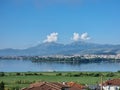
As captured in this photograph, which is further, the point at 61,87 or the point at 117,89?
the point at 117,89

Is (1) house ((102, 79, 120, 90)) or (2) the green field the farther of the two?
(2) the green field

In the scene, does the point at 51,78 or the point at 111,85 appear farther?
the point at 51,78

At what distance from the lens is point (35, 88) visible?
1234 inches

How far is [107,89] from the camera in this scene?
43344mm

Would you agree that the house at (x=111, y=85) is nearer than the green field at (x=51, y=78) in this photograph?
Yes

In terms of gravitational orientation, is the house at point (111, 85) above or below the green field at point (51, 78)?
below

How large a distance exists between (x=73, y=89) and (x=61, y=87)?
157 inches

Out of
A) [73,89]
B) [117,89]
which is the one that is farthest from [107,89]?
[73,89]

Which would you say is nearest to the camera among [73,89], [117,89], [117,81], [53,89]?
[53,89]

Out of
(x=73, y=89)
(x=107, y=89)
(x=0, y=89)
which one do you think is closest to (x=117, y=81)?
(x=107, y=89)

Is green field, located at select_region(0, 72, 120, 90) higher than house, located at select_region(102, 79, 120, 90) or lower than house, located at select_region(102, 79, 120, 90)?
higher

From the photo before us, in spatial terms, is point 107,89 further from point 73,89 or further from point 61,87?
point 61,87

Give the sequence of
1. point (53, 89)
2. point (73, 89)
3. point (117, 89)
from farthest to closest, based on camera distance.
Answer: point (117, 89) < point (73, 89) < point (53, 89)

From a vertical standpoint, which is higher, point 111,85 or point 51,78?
point 51,78
